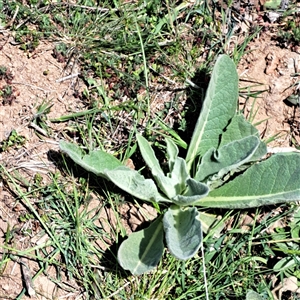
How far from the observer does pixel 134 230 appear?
9.96 feet

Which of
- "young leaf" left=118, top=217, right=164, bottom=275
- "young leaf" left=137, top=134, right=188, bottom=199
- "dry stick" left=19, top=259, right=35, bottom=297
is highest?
"young leaf" left=137, top=134, right=188, bottom=199

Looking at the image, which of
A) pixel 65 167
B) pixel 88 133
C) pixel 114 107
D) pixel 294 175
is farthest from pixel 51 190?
pixel 294 175

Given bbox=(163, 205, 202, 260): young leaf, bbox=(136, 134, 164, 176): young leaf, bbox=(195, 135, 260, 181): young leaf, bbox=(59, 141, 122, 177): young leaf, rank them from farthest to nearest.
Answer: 1. bbox=(136, 134, 164, 176): young leaf
2. bbox=(59, 141, 122, 177): young leaf
3. bbox=(195, 135, 260, 181): young leaf
4. bbox=(163, 205, 202, 260): young leaf

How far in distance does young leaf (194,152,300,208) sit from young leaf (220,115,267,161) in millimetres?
54

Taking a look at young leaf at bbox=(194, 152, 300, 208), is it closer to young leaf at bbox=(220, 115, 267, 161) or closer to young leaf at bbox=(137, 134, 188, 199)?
young leaf at bbox=(220, 115, 267, 161)

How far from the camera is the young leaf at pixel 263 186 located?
2.74 meters

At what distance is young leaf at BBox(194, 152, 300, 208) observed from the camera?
2742 millimetres

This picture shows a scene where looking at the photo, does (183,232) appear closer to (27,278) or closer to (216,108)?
(216,108)

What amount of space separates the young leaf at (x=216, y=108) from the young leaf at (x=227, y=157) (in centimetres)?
18

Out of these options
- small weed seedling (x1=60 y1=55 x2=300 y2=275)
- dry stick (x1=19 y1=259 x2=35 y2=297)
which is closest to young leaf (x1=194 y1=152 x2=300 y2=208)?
small weed seedling (x1=60 y1=55 x2=300 y2=275)

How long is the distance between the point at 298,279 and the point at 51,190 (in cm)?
139

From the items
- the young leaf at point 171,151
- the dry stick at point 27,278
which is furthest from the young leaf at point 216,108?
the dry stick at point 27,278

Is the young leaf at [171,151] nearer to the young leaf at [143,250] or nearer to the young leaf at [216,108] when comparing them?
the young leaf at [216,108]

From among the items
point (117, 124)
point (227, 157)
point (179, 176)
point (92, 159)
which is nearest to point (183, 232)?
point (179, 176)
